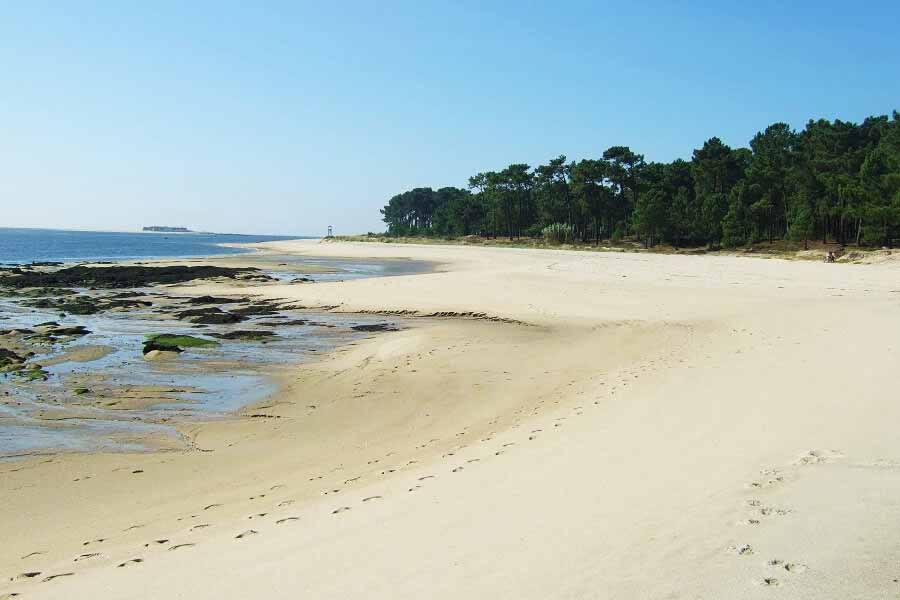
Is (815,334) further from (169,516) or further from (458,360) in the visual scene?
(169,516)

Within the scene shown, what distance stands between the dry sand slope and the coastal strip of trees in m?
43.3

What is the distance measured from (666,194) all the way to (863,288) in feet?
169

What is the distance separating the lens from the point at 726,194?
69.6 metres

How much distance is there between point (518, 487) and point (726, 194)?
233 feet

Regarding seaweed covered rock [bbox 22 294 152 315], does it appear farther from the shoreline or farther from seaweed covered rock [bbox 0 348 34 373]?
seaweed covered rock [bbox 0 348 34 373]

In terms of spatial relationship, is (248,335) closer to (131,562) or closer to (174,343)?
(174,343)

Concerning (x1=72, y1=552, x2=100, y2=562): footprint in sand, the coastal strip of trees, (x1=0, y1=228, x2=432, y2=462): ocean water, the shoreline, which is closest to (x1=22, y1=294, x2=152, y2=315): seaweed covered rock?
(x1=0, y1=228, x2=432, y2=462): ocean water

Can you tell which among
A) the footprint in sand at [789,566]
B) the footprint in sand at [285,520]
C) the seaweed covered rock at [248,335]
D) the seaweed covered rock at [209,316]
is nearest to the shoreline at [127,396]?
the seaweed covered rock at [248,335]

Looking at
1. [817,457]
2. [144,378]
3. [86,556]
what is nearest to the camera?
[86,556]

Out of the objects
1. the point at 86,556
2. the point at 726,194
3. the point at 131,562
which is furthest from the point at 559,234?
the point at 131,562

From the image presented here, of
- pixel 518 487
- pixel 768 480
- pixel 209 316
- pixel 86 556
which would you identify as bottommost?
pixel 86 556

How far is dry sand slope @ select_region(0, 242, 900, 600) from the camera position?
13.7 feet

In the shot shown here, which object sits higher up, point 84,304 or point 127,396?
point 84,304

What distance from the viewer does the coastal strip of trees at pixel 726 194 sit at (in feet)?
167
